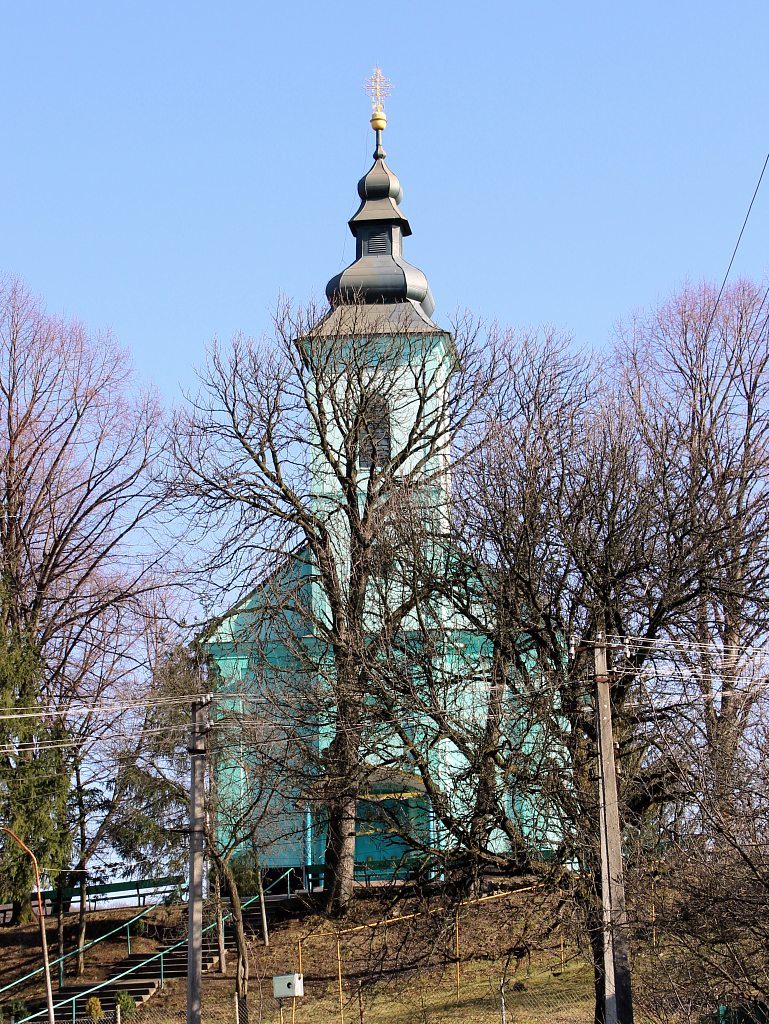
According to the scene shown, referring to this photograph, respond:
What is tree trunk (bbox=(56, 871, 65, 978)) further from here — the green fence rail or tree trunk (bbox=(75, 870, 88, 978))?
tree trunk (bbox=(75, 870, 88, 978))

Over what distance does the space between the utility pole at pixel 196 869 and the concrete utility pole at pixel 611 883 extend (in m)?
5.62

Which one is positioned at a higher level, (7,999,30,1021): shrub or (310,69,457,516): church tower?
(310,69,457,516): church tower

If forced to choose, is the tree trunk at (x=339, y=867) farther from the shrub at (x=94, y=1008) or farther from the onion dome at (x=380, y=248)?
the onion dome at (x=380, y=248)

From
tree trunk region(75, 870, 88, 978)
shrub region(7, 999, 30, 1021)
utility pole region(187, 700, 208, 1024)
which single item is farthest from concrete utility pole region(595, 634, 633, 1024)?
tree trunk region(75, 870, 88, 978)

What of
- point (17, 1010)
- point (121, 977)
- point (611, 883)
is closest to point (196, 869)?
point (611, 883)

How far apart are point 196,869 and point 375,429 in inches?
527

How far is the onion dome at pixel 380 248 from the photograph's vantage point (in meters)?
38.0

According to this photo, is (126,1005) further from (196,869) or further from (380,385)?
(380,385)

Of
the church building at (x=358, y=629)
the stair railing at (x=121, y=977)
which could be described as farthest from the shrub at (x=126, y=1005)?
the church building at (x=358, y=629)

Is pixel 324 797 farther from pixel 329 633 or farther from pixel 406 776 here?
pixel 329 633

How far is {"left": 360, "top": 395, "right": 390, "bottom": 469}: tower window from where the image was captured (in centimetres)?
2928

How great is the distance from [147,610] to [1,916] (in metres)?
7.90

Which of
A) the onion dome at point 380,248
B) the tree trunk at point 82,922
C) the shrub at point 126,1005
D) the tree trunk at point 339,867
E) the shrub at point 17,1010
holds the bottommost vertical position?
the shrub at point 17,1010

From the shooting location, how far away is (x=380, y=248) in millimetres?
40125
